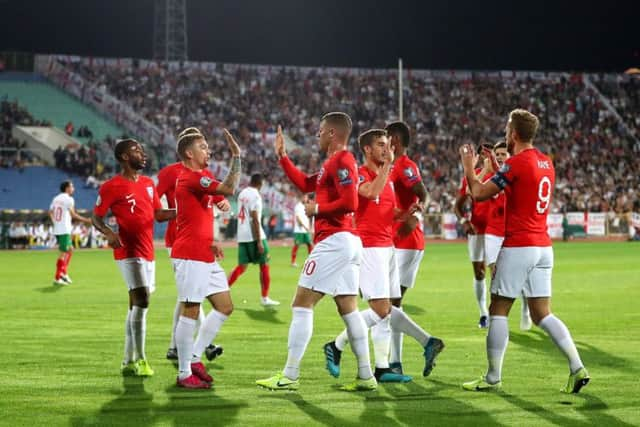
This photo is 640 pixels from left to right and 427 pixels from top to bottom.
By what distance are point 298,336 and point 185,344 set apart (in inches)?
45.8

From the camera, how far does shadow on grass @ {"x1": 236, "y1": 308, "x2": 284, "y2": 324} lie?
15453mm

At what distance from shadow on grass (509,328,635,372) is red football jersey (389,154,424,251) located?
7.51 ft

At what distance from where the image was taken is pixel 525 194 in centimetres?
879

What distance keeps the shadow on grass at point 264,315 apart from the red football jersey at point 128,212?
512 centimetres

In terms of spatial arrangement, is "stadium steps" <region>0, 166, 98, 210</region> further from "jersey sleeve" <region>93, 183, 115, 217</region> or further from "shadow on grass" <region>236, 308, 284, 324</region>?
"jersey sleeve" <region>93, 183, 115, 217</region>

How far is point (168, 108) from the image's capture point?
Answer: 5728 cm

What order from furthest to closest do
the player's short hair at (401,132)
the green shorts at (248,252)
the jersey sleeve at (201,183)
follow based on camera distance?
the green shorts at (248,252), the player's short hair at (401,132), the jersey sleeve at (201,183)

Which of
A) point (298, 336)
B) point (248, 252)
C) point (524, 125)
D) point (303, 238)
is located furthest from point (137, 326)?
point (303, 238)

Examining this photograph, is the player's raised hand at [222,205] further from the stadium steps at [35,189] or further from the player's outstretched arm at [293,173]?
the stadium steps at [35,189]

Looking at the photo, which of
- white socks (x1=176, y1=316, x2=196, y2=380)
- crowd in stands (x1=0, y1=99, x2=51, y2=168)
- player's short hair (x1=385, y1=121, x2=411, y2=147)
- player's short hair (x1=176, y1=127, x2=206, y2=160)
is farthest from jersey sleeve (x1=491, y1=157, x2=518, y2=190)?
crowd in stands (x1=0, y1=99, x2=51, y2=168)

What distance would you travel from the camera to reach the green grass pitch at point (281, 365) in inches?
310

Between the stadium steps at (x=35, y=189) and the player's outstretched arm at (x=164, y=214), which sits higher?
the stadium steps at (x=35, y=189)

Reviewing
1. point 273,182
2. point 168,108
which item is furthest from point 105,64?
point 273,182

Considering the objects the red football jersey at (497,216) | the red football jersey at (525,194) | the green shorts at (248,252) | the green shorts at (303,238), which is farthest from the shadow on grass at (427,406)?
the green shorts at (303,238)
